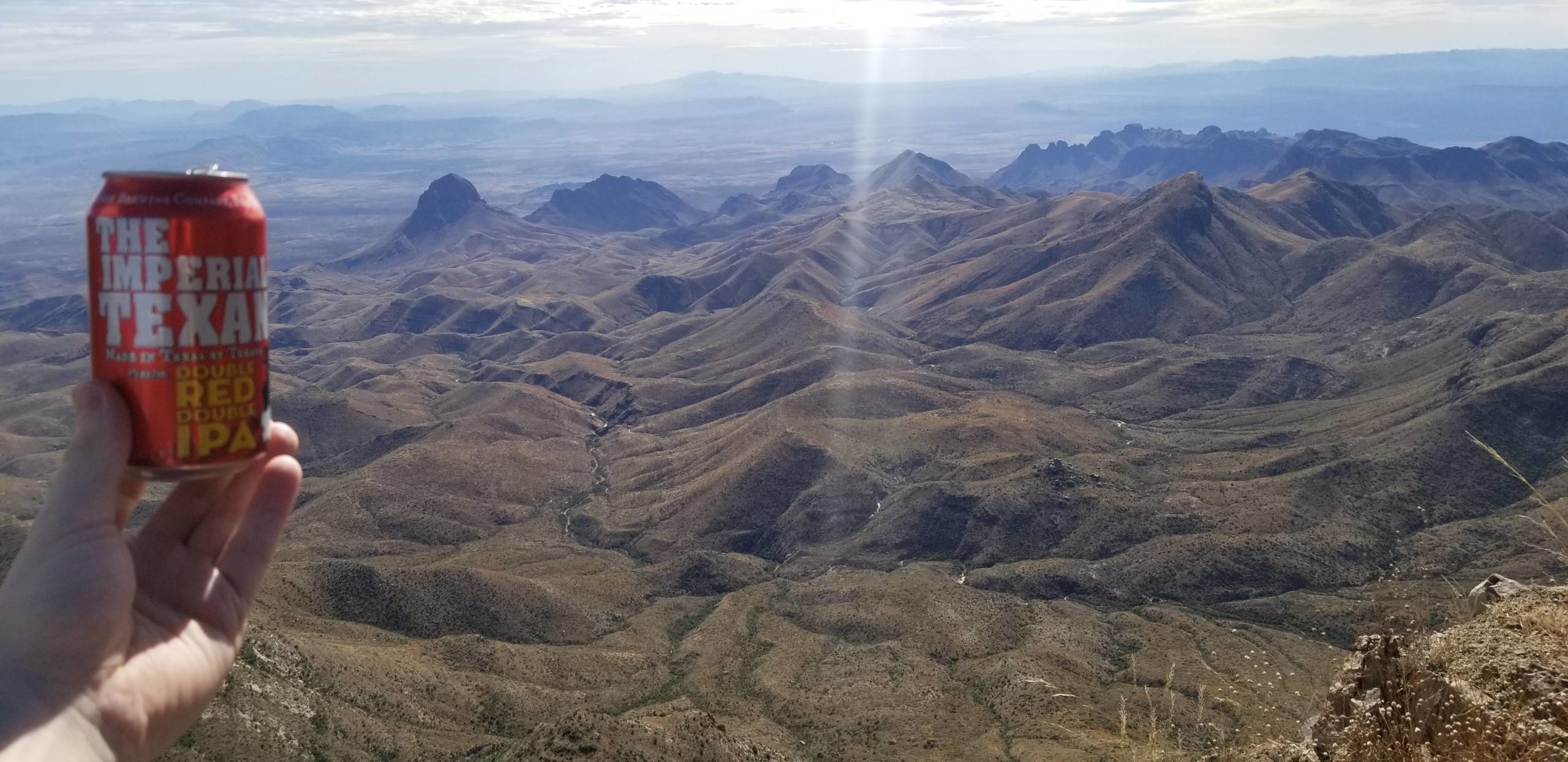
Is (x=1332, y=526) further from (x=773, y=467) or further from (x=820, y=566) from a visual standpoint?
(x=773, y=467)

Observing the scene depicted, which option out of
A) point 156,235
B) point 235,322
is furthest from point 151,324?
point 156,235

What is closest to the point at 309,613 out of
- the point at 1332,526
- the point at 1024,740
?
the point at 1024,740

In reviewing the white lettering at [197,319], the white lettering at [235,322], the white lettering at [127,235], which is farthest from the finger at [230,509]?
the white lettering at [127,235]

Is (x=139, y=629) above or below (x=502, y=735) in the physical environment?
above

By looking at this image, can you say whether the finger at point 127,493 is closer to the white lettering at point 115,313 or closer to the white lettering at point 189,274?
the white lettering at point 115,313

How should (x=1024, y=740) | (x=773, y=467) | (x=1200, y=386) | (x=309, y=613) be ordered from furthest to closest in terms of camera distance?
1. (x=1200, y=386)
2. (x=773, y=467)
3. (x=309, y=613)
4. (x=1024, y=740)

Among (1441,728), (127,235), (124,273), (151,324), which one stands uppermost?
(127,235)

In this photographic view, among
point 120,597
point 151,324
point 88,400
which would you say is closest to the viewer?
point 120,597

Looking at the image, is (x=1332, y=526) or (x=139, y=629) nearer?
(x=139, y=629)

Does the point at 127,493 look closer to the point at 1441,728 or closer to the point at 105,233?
the point at 105,233
